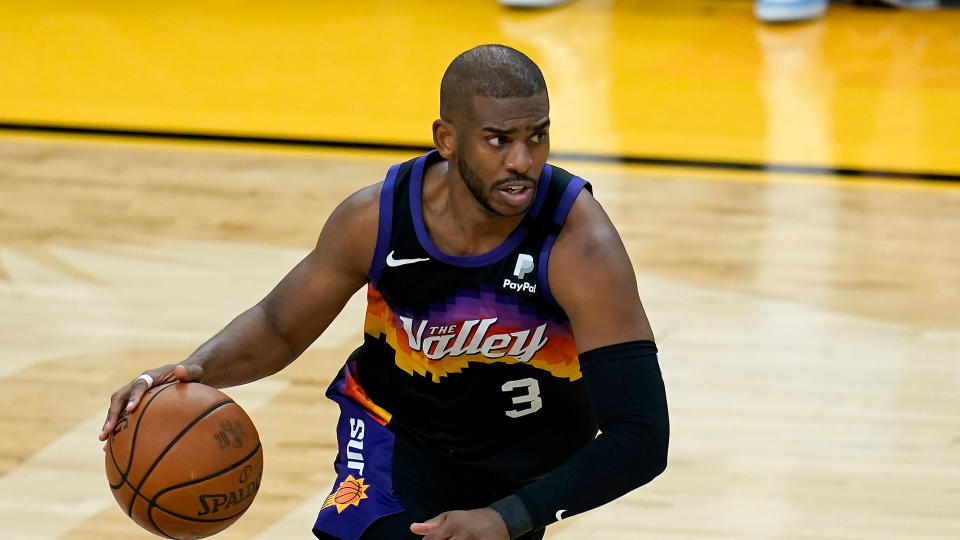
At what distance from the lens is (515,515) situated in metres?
2.88

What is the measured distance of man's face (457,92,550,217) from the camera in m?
2.91

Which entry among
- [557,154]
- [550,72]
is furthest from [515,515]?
[550,72]

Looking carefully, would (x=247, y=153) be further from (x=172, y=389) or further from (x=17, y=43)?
(x=172, y=389)

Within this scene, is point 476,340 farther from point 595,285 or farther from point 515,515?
point 515,515

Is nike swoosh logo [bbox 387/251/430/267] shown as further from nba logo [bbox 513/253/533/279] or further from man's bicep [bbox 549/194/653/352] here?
man's bicep [bbox 549/194/653/352]

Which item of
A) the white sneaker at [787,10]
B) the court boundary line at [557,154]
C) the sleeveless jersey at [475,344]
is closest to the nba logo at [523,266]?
the sleeveless jersey at [475,344]

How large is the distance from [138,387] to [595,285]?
1.01 m

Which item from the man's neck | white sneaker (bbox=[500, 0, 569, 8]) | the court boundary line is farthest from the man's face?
white sneaker (bbox=[500, 0, 569, 8])

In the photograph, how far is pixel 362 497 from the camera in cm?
331

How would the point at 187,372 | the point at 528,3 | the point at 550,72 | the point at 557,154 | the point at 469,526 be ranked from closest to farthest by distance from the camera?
the point at 469,526 → the point at 187,372 → the point at 557,154 → the point at 550,72 → the point at 528,3

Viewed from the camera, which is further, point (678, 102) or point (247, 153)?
point (678, 102)

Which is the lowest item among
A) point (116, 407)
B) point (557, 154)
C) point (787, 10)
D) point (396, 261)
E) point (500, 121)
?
point (557, 154)

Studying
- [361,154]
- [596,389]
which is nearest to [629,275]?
[596,389]

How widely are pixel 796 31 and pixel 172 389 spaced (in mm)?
7187
